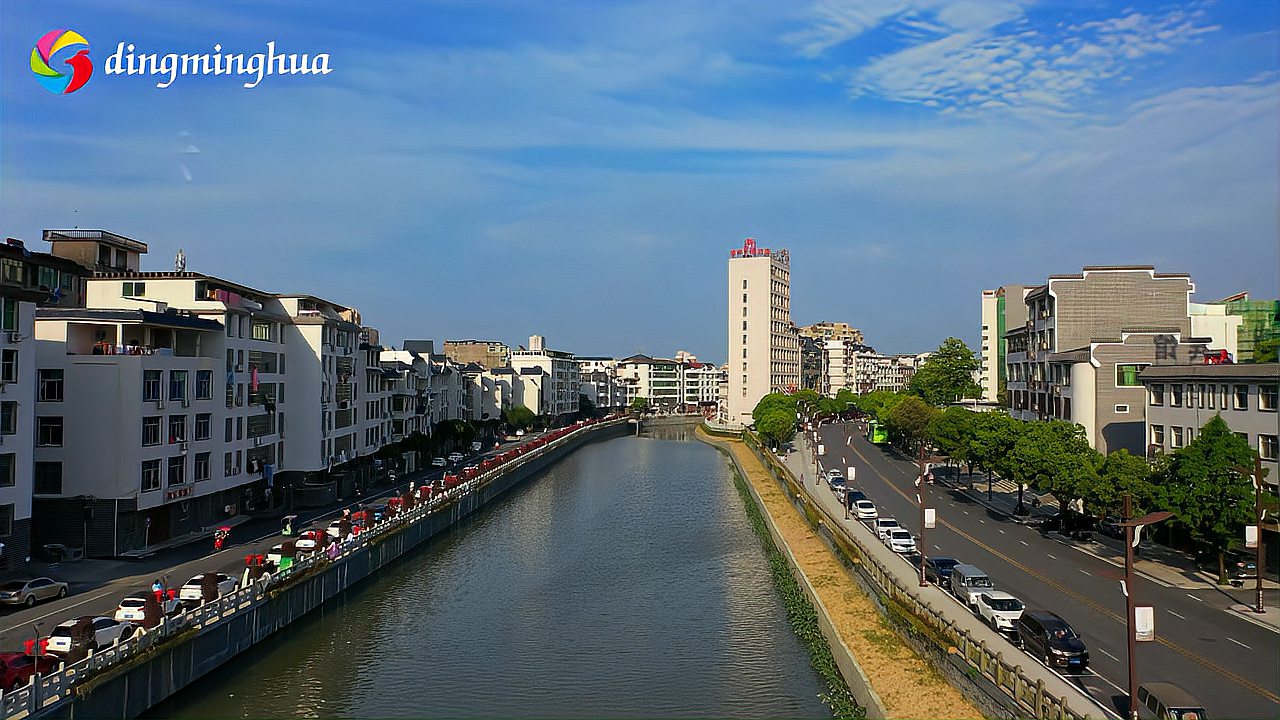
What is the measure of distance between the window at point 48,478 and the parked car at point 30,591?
910 centimetres

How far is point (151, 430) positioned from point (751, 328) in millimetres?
116014

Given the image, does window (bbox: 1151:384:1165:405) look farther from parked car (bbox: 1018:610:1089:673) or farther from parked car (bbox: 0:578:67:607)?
parked car (bbox: 0:578:67:607)

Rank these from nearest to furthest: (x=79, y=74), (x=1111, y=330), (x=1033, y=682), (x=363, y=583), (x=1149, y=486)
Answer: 1. (x=1033, y=682)
2. (x=79, y=74)
3. (x=1149, y=486)
4. (x=363, y=583)
5. (x=1111, y=330)

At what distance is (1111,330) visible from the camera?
68000 millimetres

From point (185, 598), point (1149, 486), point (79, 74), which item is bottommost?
point (185, 598)

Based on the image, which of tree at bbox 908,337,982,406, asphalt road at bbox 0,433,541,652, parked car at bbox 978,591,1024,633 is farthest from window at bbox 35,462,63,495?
tree at bbox 908,337,982,406

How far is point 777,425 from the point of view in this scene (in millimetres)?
105625

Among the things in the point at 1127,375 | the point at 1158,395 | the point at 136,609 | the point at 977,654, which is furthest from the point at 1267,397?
the point at 136,609

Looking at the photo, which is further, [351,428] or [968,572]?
[351,428]

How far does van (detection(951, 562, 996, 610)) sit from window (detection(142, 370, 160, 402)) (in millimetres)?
36546

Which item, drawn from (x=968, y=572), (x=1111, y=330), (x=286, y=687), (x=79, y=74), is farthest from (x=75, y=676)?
(x=1111, y=330)

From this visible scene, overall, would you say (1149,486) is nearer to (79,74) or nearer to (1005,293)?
(79,74)

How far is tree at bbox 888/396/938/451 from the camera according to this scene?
289 ft

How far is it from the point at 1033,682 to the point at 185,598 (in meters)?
28.0
